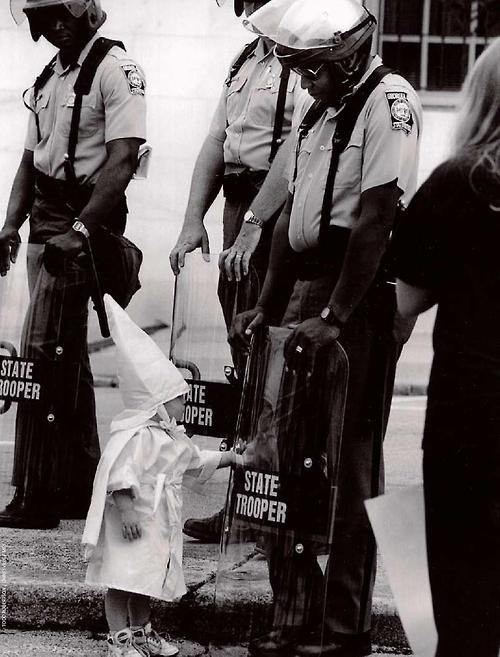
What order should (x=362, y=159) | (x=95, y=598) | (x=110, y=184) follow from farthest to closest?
1. (x=110, y=184)
2. (x=95, y=598)
3. (x=362, y=159)

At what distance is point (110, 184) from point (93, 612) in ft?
4.90

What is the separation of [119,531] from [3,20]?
4395 millimetres

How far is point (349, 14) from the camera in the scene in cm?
403

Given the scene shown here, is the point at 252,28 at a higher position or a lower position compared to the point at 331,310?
higher

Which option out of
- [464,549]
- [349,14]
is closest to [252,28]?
[349,14]

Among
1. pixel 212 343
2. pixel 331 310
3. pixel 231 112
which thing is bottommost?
pixel 212 343

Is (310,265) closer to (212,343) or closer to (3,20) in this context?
(212,343)

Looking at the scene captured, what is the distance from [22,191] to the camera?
18.2 feet

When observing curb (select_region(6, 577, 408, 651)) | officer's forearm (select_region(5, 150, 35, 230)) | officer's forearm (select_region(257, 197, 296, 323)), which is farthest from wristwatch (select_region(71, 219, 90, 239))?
curb (select_region(6, 577, 408, 651))

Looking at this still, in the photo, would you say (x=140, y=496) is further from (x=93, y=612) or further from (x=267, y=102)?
(x=267, y=102)

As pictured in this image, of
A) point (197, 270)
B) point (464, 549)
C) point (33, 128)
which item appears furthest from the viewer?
point (33, 128)

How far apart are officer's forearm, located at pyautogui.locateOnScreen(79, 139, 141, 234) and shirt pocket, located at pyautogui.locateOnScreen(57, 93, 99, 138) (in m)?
0.10

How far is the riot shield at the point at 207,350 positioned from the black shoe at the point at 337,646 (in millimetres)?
1093

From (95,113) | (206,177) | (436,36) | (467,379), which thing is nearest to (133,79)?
(95,113)
